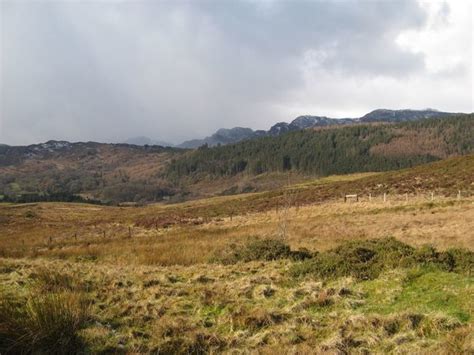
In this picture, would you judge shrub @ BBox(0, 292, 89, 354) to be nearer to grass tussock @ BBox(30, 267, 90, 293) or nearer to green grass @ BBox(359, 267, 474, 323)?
grass tussock @ BBox(30, 267, 90, 293)

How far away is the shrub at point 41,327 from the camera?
6.25 meters

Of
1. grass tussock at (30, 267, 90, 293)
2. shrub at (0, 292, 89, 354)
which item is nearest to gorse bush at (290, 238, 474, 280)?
grass tussock at (30, 267, 90, 293)

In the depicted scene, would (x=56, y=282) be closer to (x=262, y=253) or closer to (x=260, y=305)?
(x=260, y=305)

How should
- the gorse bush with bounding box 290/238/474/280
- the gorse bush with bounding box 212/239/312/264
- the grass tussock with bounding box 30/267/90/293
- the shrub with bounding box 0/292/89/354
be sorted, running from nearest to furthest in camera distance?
the shrub with bounding box 0/292/89/354
the grass tussock with bounding box 30/267/90/293
the gorse bush with bounding box 290/238/474/280
the gorse bush with bounding box 212/239/312/264

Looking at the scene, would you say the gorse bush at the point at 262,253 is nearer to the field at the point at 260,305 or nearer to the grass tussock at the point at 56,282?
the field at the point at 260,305

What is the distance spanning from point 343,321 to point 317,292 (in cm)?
204

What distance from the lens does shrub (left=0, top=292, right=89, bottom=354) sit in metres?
6.25

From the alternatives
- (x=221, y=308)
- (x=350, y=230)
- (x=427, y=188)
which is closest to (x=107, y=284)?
(x=221, y=308)

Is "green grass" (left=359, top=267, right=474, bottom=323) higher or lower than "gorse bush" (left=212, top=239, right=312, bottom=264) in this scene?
higher

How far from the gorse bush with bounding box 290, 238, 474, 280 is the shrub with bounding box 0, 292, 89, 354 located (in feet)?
→ 23.0

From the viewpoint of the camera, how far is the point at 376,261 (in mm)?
12273

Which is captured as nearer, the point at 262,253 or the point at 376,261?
the point at 376,261

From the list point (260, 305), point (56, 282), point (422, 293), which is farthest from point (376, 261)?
point (56, 282)

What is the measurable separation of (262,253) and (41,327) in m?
10.8
